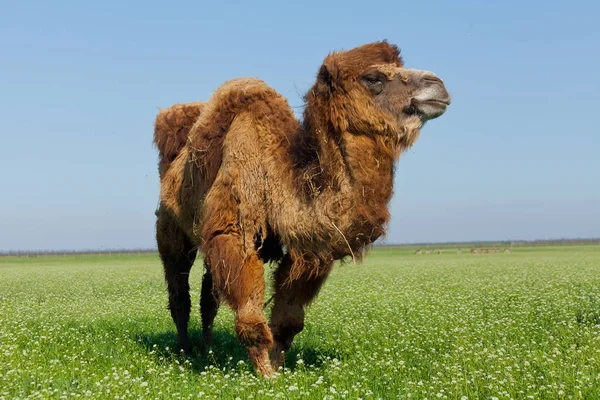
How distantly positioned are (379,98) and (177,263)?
A: 14.8 feet

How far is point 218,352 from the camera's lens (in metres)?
9.43

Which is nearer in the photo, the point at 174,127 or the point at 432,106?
the point at 432,106

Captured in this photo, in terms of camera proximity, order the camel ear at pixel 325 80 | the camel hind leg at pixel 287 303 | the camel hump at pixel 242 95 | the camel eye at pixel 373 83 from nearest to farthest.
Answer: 1. the camel eye at pixel 373 83
2. the camel ear at pixel 325 80
3. the camel hind leg at pixel 287 303
4. the camel hump at pixel 242 95

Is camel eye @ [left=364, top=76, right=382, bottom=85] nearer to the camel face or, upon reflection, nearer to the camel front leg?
the camel face

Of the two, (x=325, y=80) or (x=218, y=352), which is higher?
(x=325, y=80)

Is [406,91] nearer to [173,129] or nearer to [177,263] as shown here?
[173,129]

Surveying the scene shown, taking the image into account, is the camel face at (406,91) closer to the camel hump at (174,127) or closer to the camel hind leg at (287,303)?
the camel hind leg at (287,303)

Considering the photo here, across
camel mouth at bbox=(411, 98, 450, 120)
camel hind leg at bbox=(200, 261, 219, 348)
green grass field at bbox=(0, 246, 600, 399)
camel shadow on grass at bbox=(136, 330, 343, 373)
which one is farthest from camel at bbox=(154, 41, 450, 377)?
camel hind leg at bbox=(200, 261, 219, 348)

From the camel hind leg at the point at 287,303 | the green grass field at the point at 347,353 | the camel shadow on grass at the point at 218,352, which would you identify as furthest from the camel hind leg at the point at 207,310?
the camel hind leg at the point at 287,303

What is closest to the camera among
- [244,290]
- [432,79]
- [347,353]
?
[432,79]

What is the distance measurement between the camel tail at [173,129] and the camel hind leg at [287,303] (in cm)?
260

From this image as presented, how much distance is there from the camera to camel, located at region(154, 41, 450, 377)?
648cm

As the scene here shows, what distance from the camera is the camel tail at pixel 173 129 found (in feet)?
30.3

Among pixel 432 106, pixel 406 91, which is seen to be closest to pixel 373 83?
pixel 406 91
